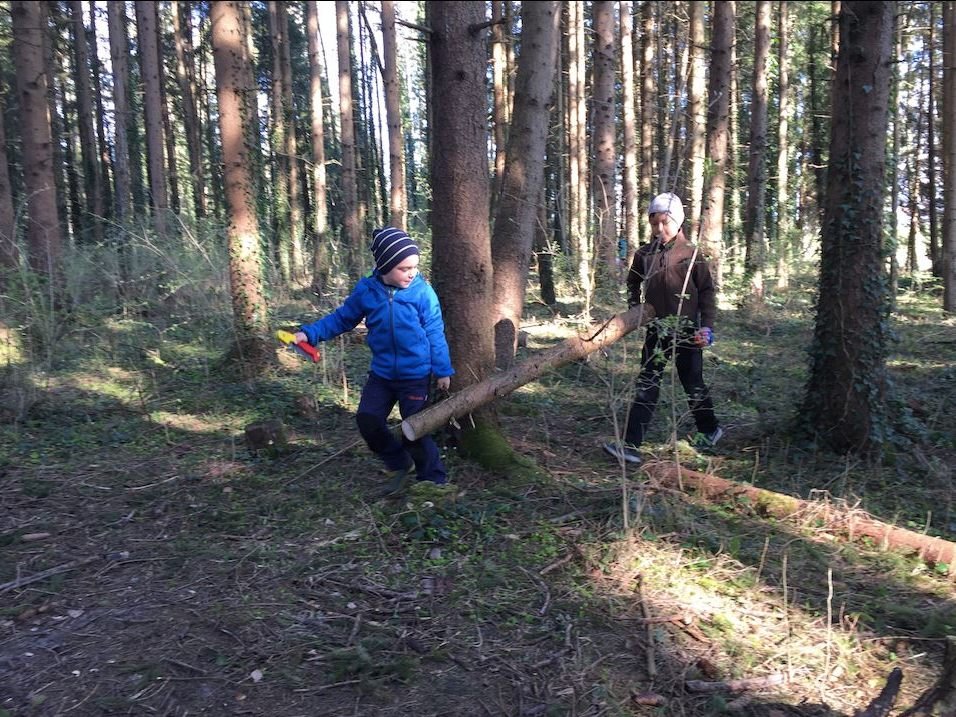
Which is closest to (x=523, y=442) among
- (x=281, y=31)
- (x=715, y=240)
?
(x=715, y=240)

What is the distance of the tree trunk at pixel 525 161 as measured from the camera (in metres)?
7.55

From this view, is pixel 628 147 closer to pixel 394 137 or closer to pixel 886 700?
pixel 394 137

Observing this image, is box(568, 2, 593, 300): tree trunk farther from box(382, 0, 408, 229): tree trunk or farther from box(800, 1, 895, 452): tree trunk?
box(800, 1, 895, 452): tree trunk

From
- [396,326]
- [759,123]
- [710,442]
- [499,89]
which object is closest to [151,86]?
[499,89]

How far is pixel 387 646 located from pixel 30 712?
4.40 feet

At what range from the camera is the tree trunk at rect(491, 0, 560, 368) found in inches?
297

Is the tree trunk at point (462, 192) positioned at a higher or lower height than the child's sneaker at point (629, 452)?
higher

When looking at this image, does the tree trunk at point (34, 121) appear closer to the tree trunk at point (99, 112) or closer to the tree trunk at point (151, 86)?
the tree trunk at point (151, 86)

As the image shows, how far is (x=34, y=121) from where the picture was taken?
996cm

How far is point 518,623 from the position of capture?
309cm

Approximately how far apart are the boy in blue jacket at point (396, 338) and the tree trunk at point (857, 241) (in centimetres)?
297

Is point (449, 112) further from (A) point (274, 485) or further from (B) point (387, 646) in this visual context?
(B) point (387, 646)

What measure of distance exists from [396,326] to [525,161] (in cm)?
408

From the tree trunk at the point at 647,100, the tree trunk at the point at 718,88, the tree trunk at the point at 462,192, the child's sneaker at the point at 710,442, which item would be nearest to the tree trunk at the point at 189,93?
the tree trunk at the point at 647,100
